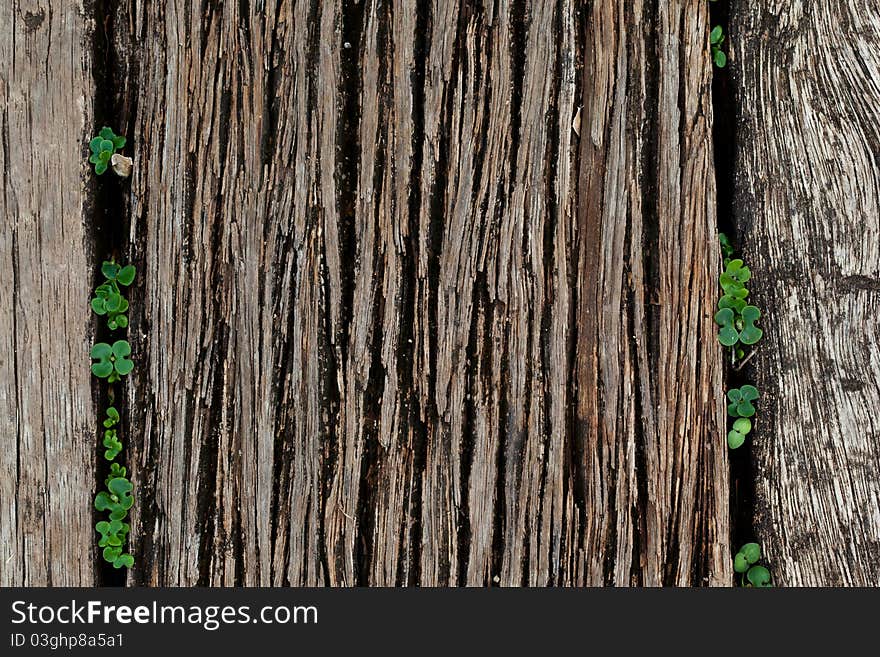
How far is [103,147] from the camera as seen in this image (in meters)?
1.09

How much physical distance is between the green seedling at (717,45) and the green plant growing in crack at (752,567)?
30.9 inches

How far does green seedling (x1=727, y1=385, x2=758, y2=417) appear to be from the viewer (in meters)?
1.10

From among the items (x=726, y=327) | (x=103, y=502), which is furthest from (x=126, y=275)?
(x=726, y=327)

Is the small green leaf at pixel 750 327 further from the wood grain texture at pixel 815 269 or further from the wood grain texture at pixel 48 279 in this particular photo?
the wood grain texture at pixel 48 279

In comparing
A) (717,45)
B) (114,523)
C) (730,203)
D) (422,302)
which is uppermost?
(717,45)

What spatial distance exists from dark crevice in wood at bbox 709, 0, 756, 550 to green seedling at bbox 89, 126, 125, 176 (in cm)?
98

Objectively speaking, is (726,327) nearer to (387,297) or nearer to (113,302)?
(387,297)

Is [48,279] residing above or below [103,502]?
above

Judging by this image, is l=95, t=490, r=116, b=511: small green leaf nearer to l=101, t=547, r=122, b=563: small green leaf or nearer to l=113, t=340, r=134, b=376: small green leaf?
l=101, t=547, r=122, b=563: small green leaf

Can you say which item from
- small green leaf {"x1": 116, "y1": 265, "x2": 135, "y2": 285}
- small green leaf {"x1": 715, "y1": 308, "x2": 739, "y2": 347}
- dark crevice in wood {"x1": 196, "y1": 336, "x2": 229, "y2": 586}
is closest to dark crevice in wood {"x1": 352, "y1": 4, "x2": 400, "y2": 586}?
dark crevice in wood {"x1": 196, "y1": 336, "x2": 229, "y2": 586}

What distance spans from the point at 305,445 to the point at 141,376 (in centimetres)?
29

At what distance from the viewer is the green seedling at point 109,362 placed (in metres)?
1.10

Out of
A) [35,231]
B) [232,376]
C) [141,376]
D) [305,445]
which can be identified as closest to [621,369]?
[305,445]

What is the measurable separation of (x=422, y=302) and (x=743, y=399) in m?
0.54
